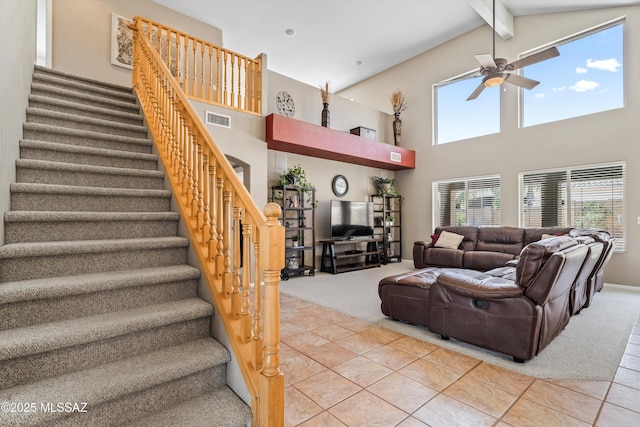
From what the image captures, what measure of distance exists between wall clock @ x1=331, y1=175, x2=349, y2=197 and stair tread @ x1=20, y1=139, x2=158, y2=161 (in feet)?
14.9

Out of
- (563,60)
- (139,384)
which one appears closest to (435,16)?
(563,60)

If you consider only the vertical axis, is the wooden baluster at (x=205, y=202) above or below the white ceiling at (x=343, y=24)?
below

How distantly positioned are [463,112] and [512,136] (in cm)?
129

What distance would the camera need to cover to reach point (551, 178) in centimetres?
590

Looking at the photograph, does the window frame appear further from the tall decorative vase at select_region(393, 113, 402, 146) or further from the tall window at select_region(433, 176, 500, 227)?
the tall decorative vase at select_region(393, 113, 402, 146)

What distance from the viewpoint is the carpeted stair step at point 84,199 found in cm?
204

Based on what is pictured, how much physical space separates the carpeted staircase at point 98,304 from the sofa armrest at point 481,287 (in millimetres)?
1977

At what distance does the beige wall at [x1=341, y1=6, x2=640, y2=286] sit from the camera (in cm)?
503

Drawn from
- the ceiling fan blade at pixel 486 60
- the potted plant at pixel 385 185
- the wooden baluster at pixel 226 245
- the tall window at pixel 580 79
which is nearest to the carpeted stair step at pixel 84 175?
the wooden baluster at pixel 226 245

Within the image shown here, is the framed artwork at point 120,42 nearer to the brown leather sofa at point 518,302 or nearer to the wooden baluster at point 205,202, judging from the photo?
the wooden baluster at point 205,202

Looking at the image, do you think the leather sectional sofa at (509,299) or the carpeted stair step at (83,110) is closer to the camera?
the leather sectional sofa at (509,299)

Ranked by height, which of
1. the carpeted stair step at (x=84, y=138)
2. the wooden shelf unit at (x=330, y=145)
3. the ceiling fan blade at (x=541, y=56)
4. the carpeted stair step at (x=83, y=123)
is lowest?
the carpeted stair step at (x=84, y=138)

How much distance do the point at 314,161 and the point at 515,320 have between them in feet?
16.6

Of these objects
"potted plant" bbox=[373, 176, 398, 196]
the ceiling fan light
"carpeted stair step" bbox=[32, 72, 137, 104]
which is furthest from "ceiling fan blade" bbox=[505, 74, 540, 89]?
"carpeted stair step" bbox=[32, 72, 137, 104]
